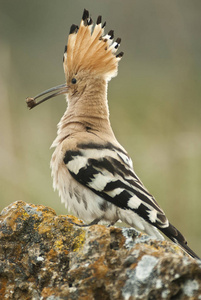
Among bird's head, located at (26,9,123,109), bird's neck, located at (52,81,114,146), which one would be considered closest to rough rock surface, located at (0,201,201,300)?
bird's neck, located at (52,81,114,146)

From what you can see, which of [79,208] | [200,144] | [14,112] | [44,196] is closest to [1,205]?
[44,196]

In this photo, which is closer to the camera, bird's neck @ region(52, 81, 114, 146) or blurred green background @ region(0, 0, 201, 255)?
bird's neck @ region(52, 81, 114, 146)

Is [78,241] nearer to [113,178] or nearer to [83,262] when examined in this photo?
[83,262]

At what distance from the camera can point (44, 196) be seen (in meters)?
4.47

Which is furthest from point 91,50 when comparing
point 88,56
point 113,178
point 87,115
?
point 113,178

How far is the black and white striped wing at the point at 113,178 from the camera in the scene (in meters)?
1.99

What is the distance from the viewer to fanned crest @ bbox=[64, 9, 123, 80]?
8.66ft

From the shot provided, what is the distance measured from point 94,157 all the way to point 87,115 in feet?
1.28

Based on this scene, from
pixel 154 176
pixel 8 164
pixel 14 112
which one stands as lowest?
pixel 154 176

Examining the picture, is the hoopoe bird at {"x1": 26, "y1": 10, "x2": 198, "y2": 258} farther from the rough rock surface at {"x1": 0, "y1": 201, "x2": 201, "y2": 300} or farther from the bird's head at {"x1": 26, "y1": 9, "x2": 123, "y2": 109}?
the rough rock surface at {"x1": 0, "y1": 201, "x2": 201, "y2": 300}

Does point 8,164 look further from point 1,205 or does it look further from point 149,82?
point 149,82

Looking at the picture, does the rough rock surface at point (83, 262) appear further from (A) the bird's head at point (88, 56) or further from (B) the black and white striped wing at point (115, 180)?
(A) the bird's head at point (88, 56)

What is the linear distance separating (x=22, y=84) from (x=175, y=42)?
1623 mm

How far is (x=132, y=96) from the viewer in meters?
5.57
